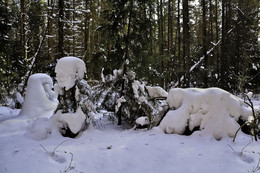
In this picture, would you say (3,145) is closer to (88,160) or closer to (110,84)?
(88,160)

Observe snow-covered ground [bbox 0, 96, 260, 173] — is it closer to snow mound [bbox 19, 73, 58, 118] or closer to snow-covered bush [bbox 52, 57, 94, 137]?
snow-covered bush [bbox 52, 57, 94, 137]

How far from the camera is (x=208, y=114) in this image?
4.68 meters

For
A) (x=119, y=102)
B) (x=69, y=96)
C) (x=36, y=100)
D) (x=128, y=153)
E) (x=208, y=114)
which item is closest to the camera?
(x=128, y=153)

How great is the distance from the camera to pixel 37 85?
6969mm

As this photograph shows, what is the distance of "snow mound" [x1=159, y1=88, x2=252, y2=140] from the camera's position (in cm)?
443

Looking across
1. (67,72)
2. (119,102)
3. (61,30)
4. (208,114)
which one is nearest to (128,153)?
(119,102)

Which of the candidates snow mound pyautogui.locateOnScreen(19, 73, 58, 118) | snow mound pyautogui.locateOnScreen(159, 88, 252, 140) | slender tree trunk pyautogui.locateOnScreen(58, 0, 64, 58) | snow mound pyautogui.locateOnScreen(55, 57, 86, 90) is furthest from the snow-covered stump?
slender tree trunk pyautogui.locateOnScreen(58, 0, 64, 58)

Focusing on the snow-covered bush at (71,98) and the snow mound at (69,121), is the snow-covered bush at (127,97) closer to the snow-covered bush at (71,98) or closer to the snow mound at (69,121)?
the snow-covered bush at (71,98)

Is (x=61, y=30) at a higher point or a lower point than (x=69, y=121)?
higher

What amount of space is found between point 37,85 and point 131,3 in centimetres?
456

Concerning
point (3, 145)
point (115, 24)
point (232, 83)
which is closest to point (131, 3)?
point (115, 24)

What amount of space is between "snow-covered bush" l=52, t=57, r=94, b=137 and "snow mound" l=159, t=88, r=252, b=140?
7.35 feet

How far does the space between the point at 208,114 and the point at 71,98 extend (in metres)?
3.79

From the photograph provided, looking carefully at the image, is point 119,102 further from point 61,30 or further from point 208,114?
point 61,30
